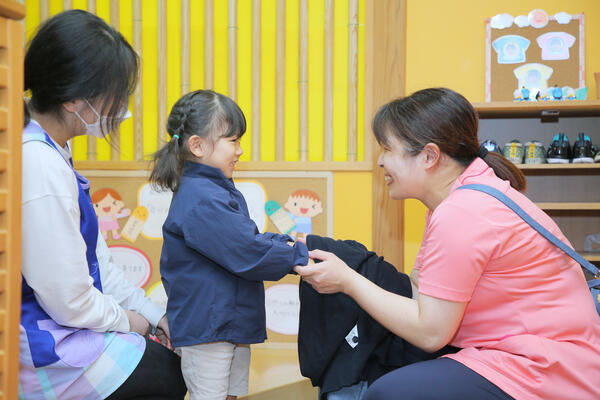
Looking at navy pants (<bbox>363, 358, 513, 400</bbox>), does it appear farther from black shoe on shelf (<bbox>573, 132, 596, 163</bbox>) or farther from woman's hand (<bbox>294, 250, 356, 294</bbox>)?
black shoe on shelf (<bbox>573, 132, 596, 163</bbox>)

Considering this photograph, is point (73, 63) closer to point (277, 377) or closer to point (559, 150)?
point (277, 377)

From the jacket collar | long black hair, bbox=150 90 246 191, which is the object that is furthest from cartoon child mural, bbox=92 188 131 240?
the jacket collar

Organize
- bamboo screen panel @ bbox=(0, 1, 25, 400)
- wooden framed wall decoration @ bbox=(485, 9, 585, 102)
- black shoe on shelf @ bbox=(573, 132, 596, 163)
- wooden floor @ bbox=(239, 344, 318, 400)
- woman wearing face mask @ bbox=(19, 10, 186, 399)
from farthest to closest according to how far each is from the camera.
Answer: wooden framed wall decoration @ bbox=(485, 9, 585, 102) → black shoe on shelf @ bbox=(573, 132, 596, 163) → wooden floor @ bbox=(239, 344, 318, 400) → woman wearing face mask @ bbox=(19, 10, 186, 399) → bamboo screen panel @ bbox=(0, 1, 25, 400)

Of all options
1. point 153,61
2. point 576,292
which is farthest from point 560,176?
point 153,61

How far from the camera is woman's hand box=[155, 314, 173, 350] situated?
60.1 inches

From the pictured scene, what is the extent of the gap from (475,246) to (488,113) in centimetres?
174

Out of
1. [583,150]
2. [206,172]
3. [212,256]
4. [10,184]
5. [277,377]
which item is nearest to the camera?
[10,184]

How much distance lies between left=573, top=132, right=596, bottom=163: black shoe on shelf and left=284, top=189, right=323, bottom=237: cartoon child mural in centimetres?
128

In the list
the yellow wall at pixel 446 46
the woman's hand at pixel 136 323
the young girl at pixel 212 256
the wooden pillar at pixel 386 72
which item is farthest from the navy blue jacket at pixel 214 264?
Answer: the yellow wall at pixel 446 46

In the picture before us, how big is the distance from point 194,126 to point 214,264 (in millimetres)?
443

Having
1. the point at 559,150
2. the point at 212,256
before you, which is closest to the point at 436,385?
the point at 212,256

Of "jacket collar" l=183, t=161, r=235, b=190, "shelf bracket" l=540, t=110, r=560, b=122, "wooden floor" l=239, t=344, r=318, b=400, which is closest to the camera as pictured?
"jacket collar" l=183, t=161, r=235, b=190

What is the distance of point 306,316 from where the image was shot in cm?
141

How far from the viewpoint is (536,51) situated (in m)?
2.70
